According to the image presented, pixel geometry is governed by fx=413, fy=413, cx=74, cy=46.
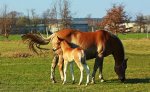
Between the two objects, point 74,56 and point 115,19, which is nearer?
point 74,56

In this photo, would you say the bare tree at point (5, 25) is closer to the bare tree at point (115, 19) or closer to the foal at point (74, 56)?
the bare tree at point (115, 19)

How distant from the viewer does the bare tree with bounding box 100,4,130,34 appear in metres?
58.3

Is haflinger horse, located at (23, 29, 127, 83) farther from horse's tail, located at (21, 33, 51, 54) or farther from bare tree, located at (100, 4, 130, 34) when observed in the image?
bare tree, located at (100, 4, 130, 34)

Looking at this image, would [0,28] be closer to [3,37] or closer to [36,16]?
[3,37]

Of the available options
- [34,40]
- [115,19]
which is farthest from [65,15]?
[34,40]

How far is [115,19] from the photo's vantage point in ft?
192

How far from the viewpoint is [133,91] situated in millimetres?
13336

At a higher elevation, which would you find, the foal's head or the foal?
the foal's head

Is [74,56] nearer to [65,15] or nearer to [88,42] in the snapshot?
[88,42]

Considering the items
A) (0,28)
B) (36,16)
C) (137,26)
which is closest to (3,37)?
(0,28)

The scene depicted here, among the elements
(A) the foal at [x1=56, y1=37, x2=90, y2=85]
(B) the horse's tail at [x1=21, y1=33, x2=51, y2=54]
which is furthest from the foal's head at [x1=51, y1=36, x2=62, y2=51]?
(B) the horse's tail at [x1=21, y1=33, x2=51, y2=54]

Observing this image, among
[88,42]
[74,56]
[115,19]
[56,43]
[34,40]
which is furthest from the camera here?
[115,19]

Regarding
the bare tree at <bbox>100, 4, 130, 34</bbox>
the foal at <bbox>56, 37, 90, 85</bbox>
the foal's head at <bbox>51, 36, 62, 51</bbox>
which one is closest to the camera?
the foal at <bbox>56, 37, 90, 85</bbox>

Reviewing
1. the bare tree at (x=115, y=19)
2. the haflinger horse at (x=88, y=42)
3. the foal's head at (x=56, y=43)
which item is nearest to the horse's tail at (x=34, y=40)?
the haflinger horse at (x=88, y=42)
